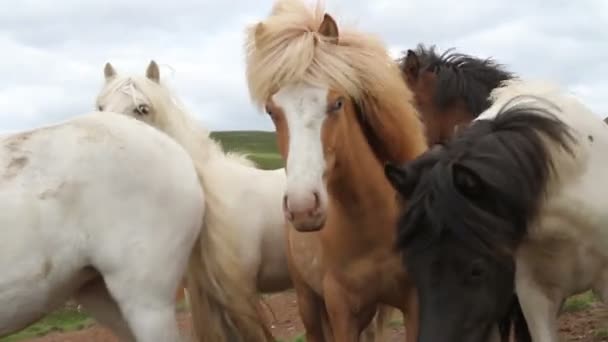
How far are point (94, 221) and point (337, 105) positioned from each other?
1.38 m

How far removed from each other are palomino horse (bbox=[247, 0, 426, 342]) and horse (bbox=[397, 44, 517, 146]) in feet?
7.60

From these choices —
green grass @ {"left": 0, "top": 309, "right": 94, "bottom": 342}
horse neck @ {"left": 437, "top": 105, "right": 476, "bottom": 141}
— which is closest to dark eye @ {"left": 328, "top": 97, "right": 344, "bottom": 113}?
horse neck @ {"left": 437, "top": 105, "right": 476, "bottom": 141}

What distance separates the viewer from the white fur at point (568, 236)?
13.9ft

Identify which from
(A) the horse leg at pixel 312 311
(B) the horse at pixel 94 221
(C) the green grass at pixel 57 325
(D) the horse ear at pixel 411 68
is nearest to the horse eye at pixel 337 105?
(B) the horse at pixel 94 221

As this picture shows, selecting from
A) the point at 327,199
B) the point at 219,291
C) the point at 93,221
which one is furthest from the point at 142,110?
the point at 327,199

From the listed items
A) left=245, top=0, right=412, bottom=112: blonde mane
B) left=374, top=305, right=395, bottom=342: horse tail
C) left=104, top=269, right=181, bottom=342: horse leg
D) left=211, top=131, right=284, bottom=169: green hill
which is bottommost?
left=211, top=131, right=284, bottom=169: green hill

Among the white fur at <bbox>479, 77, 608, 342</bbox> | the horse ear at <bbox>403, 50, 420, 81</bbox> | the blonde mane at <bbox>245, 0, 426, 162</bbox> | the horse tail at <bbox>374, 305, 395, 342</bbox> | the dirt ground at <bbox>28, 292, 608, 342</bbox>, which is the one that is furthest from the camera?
the horse ear at <bbox>403, 50, 420, 81</bbox>

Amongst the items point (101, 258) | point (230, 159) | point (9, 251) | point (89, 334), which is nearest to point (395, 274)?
point (101, 258)

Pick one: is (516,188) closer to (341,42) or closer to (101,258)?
(341,42)

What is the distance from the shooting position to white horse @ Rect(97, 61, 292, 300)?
6340 millimetres

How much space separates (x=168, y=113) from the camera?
6.66 metres

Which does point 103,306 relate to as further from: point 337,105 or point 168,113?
point 168,113

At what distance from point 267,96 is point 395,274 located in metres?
1.16

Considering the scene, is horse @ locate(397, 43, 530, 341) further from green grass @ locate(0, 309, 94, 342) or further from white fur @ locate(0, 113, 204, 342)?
green grass @ locate(0, 309, 94, 342)
